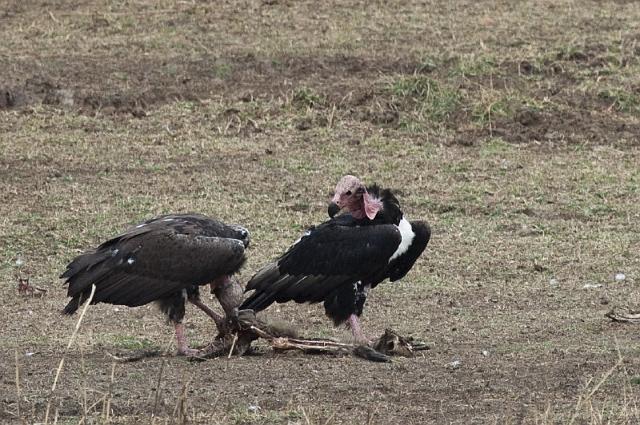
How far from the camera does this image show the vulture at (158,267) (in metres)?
8.09

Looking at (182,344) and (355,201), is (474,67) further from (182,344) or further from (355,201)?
(182,344)

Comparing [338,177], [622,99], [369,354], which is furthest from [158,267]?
[622,99]

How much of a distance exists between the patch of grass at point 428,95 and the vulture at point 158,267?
6.14 meters

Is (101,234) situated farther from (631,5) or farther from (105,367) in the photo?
(631,5)

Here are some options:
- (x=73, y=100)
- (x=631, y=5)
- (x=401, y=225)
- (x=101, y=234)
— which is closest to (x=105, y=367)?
(x=401, y=225)

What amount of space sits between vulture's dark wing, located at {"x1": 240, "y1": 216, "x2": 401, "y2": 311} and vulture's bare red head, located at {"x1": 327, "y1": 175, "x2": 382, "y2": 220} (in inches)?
4.8

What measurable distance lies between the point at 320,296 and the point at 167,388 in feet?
5.23

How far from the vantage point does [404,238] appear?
866cm

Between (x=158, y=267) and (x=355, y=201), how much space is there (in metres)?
1.24

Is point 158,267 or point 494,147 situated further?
point 494,147

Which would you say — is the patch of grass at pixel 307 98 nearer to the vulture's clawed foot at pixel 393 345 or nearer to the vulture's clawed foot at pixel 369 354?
the vulture's clawed foot at pixel 393 345

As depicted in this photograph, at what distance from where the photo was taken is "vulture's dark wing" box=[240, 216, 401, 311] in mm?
8469

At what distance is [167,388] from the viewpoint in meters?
7.18

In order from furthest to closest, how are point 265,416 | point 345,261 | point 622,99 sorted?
point 622,99 → point 345,261 → point 265,416
